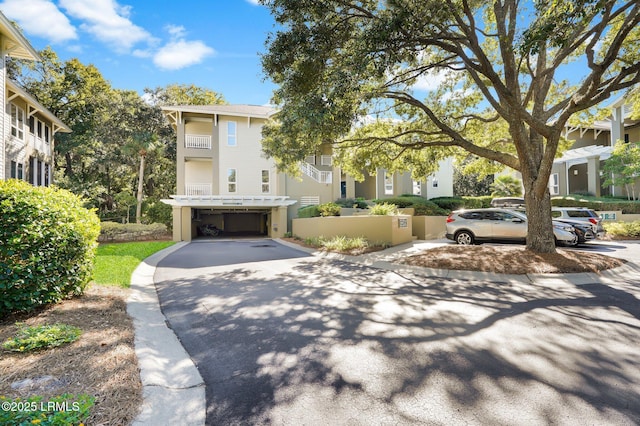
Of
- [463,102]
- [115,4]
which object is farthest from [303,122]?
[463,102]

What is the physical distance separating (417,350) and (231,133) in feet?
76.3

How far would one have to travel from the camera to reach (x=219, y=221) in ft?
102

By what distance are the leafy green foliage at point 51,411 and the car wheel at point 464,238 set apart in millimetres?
14142

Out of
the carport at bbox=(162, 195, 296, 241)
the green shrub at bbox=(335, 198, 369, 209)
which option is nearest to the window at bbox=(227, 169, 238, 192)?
the carport at bbox=(162, 195, 296, 241)

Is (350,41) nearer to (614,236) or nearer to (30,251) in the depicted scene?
(30,251)

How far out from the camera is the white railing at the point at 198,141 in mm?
23481

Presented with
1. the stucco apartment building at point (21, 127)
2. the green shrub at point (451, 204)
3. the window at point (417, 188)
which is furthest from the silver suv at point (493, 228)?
the stucco apartment building at point (21, 127)

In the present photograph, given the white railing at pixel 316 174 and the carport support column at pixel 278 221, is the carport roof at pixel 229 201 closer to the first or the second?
the carport support column at pixel 278 221

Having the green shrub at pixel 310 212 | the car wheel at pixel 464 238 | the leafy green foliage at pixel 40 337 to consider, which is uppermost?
the green shrub at pixel 310 212

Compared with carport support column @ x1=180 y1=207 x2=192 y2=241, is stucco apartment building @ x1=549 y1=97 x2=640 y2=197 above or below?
above

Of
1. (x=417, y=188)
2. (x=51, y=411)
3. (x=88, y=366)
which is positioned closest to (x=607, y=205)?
(x=417, y=188)

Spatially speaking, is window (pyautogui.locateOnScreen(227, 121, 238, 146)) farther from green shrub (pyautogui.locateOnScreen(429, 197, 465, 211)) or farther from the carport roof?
green shrub (pyautogui.locateOnScreen(429, 197, 465, 211))

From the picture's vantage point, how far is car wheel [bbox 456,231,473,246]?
551 inches

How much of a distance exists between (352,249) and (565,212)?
10.8m
